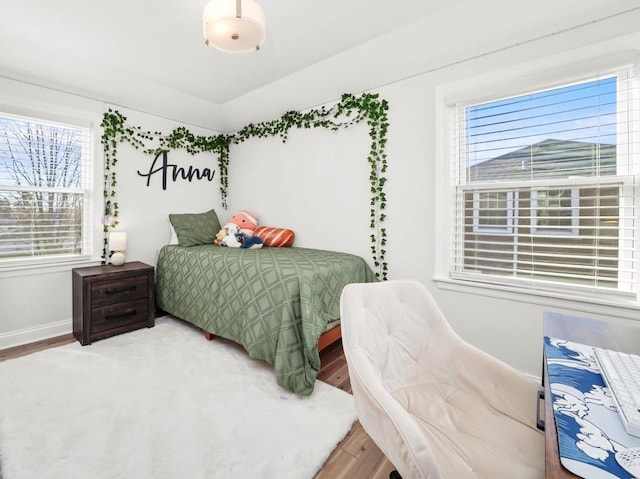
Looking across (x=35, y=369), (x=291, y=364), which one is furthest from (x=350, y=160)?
(x=35, y=369)

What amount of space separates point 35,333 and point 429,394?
3.52 m

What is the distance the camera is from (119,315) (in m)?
2.94

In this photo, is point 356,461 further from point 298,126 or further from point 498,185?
point 298,126

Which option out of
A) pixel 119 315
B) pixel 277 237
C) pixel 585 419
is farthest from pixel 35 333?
pixel 585 419

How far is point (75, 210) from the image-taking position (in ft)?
10.3

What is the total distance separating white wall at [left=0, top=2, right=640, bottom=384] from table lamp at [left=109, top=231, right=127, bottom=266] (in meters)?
0.25

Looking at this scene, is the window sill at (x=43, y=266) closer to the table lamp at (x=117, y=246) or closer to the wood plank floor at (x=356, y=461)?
the table lamp at (x=117, y=246)

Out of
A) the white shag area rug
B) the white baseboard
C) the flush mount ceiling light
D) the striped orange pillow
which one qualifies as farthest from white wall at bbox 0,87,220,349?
the flush mount ceiling light

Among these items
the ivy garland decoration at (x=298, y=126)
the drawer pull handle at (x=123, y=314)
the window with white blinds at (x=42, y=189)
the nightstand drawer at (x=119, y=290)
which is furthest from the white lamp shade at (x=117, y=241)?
the drawer pull handle at (x=123, y=314)

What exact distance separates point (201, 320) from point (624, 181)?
10.9ft

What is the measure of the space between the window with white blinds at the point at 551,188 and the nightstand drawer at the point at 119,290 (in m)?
2.98

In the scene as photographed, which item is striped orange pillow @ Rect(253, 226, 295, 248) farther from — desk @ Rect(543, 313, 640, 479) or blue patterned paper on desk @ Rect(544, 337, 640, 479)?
blue patterned paper on desk @ Rect(544, 337, 640, 479)

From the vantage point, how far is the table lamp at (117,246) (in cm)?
316

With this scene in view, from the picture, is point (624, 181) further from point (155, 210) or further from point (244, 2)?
point (155, 210)
